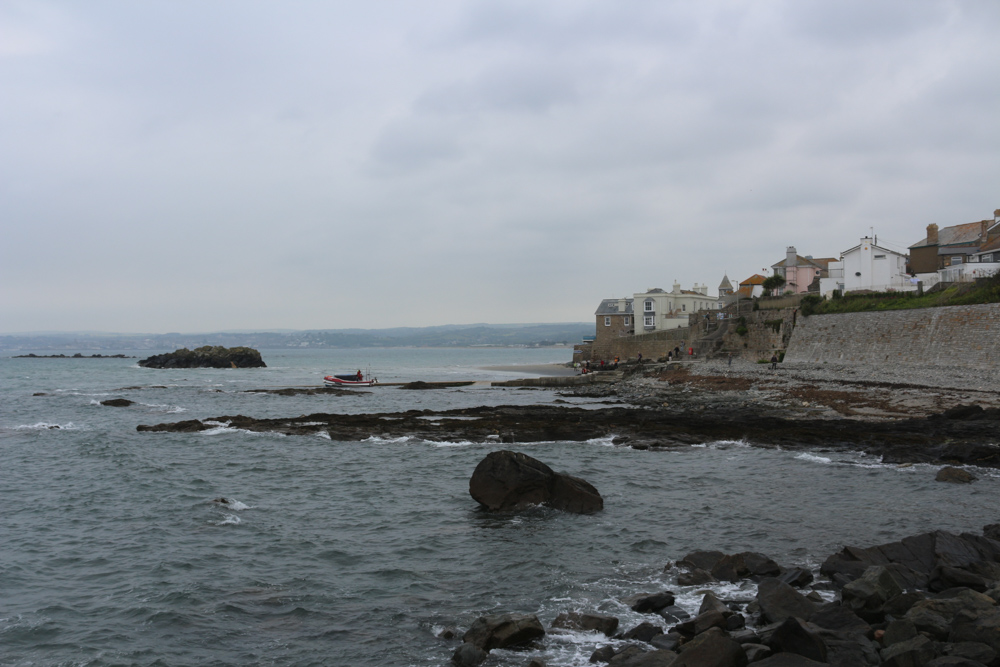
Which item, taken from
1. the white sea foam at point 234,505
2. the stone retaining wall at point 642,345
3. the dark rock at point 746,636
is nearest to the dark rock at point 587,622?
the dark rock at point 746,636

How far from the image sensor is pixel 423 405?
3997 centimetres

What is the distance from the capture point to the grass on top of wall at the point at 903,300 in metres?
31.5

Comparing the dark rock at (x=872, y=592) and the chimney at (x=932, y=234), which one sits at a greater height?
the chimney at (x=932, y=234)

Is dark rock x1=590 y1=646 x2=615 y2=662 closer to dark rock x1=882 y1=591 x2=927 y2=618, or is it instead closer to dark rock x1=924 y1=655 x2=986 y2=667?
dark rock x1=924 y1=655 x2=986 y2=667

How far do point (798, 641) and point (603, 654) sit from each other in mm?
2095

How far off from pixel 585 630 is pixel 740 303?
49.4 m

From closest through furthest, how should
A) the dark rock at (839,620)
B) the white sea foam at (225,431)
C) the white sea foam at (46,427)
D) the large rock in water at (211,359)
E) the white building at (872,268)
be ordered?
the dark rock at (839,620) < the white sea foam at (225,431) < the white sea foam at (46,427) < the white building at (872,268) < the large rock in water at (211,359)

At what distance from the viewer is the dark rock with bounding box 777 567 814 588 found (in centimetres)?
966

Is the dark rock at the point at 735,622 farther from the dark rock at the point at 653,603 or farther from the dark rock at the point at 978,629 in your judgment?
the dark rock at the point at 978,629

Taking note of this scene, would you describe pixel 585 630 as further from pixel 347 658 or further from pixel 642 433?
pixel 642 433

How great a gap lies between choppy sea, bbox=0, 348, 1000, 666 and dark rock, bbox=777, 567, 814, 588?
0.60 metres

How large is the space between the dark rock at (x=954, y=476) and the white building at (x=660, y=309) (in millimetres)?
55394

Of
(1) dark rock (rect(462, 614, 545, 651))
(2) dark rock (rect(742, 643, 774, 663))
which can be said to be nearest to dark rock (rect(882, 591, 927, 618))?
(2) dark rock (rect(742, 643, 774, 663))

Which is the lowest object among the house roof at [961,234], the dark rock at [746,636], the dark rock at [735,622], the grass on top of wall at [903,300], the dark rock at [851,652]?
the dark rock at [735,622]
